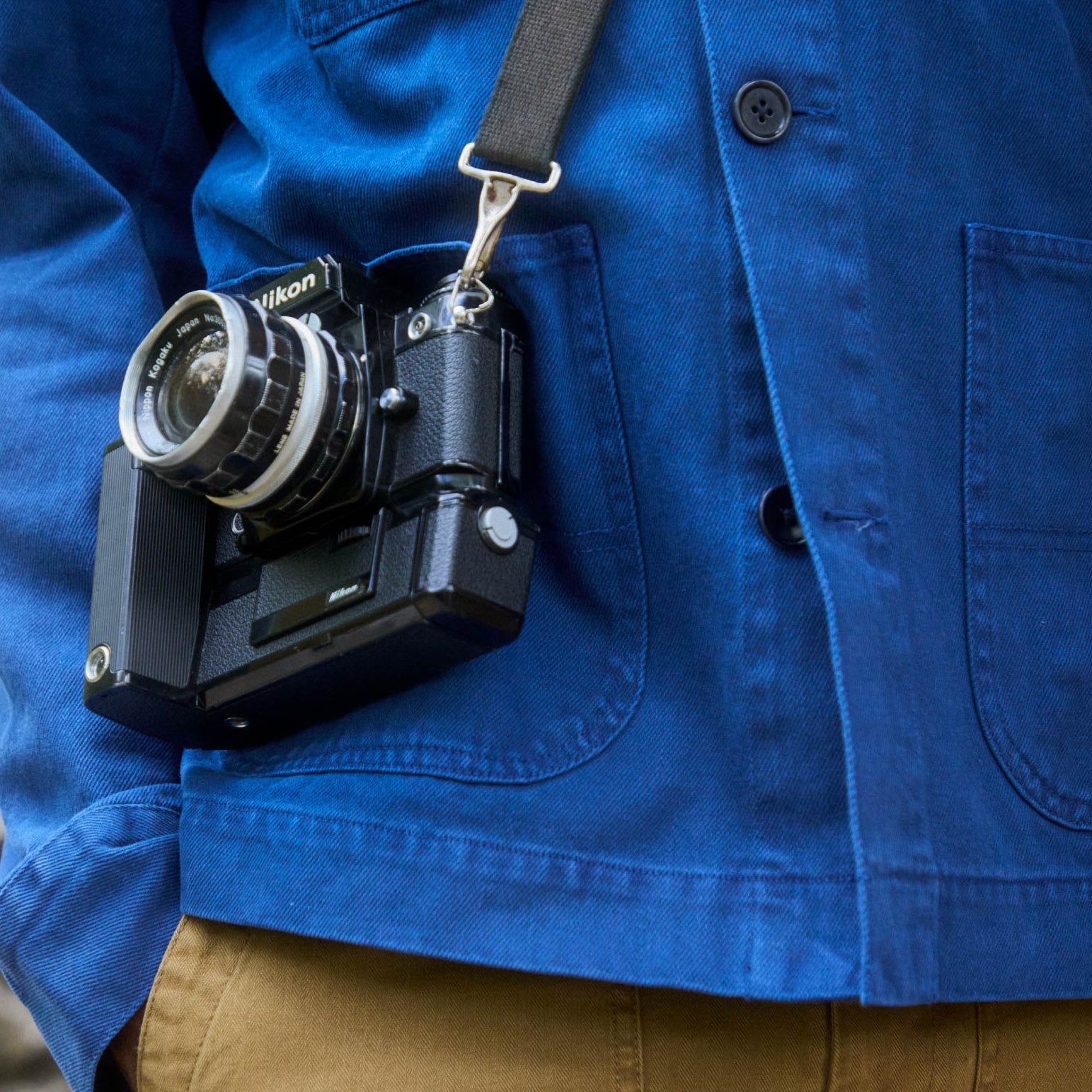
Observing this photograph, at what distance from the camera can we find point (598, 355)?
67 cm

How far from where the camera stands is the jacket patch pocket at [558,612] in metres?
0.65

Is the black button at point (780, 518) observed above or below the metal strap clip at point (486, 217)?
below

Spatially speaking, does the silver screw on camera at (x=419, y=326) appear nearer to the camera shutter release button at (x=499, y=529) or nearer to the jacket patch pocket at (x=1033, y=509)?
the camera shutter release button at (x=499, y=529)

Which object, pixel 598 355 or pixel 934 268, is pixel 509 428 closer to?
pixel 598 355

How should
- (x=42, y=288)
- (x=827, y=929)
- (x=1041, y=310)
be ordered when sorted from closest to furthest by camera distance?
(x=827, y=929) → (x=1041, y=310) → (x=42, y=288)

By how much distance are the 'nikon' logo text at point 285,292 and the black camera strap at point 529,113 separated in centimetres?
10

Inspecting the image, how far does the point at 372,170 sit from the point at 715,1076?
22.6 inches

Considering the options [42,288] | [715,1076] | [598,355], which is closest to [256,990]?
[715,1076]

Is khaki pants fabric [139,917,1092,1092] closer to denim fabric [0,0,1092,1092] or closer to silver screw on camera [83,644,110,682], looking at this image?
denim fabric [0,0,1092,1092]

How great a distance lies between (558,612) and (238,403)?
22cm

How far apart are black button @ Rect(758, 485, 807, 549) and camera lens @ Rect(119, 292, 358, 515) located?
0.78 ft

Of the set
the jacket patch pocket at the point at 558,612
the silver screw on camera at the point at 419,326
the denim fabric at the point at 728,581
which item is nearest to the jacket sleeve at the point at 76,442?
the denim fabric at the point at 728,581

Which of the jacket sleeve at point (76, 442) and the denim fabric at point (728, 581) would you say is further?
the jacket sleeve at point (76, 442)

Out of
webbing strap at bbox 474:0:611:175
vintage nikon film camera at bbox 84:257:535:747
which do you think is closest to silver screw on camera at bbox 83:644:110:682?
vintage nikon film camera at bbox 84:257:535:747
